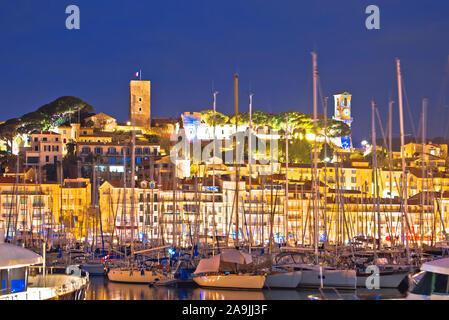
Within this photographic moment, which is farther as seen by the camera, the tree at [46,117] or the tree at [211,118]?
the tree at [211,118]

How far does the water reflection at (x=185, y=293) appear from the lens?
2910 centimetres

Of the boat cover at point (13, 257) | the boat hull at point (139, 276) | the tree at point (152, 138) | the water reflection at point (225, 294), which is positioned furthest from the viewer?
the tree at point (152, 138)

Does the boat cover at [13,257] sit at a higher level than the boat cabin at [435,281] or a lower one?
higher

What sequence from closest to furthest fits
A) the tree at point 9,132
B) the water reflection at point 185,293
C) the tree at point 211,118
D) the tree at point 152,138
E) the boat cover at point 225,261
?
1. the boat cover at point 225,261
2. the water reflection at point 185,293
3. the tree at point 9,132
4. the tree at point 152,138
5. the tree at point 211,118

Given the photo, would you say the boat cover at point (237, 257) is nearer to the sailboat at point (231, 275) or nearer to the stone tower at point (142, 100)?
the sailboat at point (231, 275)

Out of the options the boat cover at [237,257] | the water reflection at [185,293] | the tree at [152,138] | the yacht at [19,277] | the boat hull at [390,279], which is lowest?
the water reflection at [185,293]

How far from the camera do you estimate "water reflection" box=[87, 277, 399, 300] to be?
29.1 meters

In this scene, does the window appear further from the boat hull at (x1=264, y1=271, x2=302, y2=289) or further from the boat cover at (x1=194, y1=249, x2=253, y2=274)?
the boat hull at (x1=264, y1=271, x2=302, y2=289)

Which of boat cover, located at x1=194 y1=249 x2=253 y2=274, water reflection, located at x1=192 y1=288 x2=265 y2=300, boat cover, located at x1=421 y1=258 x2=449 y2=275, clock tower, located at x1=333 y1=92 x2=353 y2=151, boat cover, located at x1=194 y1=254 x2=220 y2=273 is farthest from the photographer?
clock tower, located at x1=333 y1=92 x2=353 y2=151

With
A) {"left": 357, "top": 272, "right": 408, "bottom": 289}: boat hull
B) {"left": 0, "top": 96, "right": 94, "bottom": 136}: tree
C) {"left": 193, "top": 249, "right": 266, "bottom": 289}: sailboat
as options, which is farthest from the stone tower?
{"left": 357, "top": 272, "right": 408, "bottom": 289}: boat hull

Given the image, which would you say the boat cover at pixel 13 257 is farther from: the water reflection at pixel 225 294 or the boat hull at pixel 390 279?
the boat hull at pixel 390 279

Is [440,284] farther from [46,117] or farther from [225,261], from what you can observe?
[46,117]

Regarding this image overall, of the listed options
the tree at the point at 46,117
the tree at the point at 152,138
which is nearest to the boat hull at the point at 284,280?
the tree at the point at 152,138

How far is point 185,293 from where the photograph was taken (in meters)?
32.1
